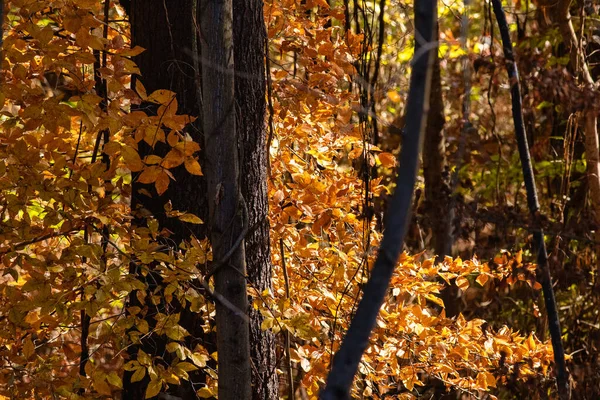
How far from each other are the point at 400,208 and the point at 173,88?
1.84 metres

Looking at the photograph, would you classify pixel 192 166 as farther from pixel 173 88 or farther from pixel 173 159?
pixel 173 88

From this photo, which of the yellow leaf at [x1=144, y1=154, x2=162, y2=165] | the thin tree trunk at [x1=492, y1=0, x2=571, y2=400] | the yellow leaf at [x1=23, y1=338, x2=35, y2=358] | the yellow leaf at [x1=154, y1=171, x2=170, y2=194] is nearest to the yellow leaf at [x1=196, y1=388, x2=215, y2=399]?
the yellow leaf at [x1=23, y1=338, x2=35, y2=358]

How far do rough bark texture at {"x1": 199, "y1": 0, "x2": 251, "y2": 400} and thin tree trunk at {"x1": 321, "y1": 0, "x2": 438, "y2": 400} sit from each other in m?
0.86

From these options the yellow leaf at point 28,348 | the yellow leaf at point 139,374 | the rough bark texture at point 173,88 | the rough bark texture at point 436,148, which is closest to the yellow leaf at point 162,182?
the rough bark texture at point 173,88

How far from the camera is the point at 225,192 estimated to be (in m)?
2.51

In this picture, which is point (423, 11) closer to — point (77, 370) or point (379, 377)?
point (379, 377)

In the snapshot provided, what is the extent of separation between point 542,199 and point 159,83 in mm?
4111

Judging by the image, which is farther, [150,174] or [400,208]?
[150,174]

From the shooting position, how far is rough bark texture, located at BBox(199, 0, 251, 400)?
2479 millimetres

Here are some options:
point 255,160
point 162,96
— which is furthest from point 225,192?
point 255,160

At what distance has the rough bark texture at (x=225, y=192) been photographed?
2479 mm

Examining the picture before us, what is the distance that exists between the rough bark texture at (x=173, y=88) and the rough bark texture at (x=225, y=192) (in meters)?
0.68

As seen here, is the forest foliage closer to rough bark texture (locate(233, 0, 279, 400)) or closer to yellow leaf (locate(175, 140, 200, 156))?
yellow leaf (locate(175, 140, 200, 156))

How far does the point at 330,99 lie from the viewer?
3.17 metres
